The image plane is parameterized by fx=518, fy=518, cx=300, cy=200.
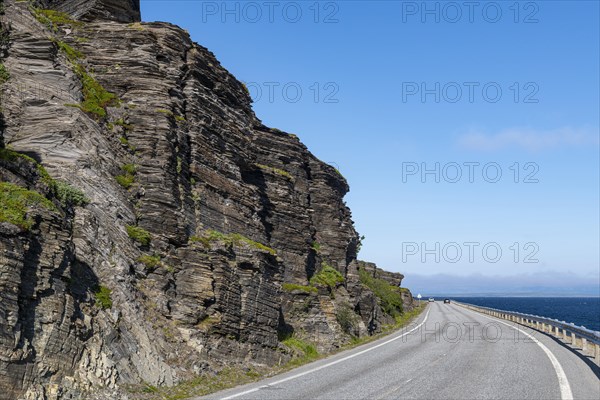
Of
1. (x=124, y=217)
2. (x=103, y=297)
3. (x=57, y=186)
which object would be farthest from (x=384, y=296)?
(x=57, y=186)

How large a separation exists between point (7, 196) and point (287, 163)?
96.1 feet

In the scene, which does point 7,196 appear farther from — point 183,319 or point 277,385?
point 277,385

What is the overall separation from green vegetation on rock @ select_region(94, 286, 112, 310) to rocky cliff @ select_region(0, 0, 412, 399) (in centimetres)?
4

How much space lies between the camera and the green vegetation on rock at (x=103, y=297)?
13.3 m

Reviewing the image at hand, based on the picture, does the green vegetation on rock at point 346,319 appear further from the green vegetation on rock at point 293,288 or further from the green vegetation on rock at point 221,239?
the green vegetation on rock at point 221,239

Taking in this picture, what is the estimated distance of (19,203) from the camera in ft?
37.2

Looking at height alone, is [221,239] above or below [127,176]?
below

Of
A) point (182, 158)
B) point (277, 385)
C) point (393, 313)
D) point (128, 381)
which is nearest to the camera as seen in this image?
point (128, 381)

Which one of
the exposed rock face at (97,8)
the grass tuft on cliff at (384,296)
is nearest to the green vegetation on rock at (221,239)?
the exposed rock face at (97,8)

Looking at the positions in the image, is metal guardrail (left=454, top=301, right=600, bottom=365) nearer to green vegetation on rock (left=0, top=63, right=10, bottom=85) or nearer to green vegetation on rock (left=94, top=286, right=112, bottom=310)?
green vegetation on rock (left=94, top=286, right=112, bottom=310)

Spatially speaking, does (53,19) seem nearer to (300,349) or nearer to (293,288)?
(293,288)

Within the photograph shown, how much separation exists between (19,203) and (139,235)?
5434mm

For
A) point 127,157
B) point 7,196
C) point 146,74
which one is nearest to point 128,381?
point 7,196

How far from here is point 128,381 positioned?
1228 cm
